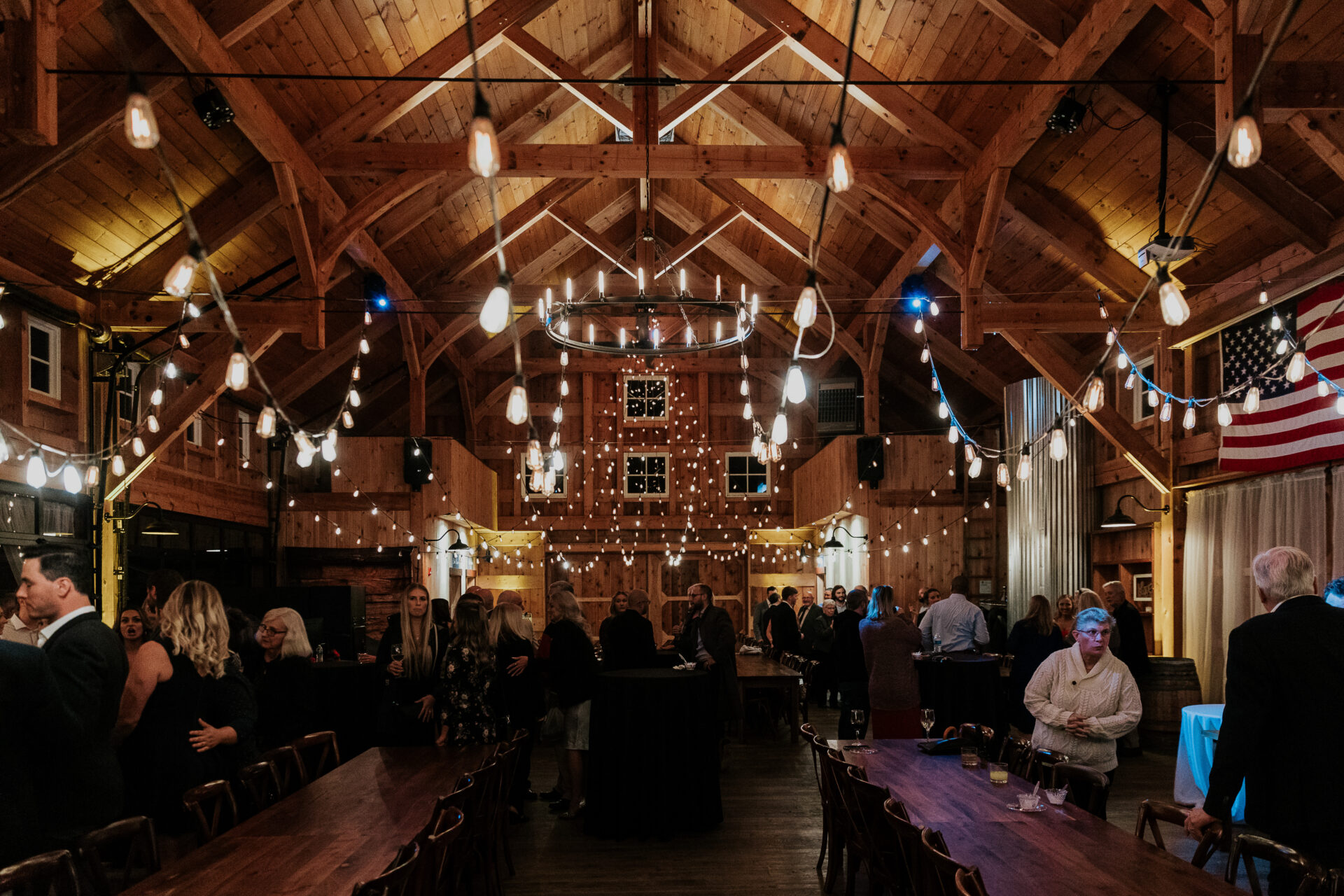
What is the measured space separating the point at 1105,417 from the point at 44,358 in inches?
381

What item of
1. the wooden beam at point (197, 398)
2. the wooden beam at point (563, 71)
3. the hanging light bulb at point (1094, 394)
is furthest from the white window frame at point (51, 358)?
the hanging light bulb at point (1094, 394)

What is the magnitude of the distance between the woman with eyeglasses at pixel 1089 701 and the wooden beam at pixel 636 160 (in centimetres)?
568

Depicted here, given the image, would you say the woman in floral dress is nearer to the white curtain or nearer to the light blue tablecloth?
the light blue tablecloth

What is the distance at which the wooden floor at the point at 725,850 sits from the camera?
5660mm

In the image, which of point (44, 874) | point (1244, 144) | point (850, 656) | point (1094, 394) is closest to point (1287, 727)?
point (1244, 144)

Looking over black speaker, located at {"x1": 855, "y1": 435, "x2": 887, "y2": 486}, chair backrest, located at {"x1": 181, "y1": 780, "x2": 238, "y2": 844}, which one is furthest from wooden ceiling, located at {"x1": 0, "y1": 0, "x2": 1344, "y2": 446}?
chair backrest, located at {"x1": 181, "y1": 780, "x2": 238, "y2": 844}

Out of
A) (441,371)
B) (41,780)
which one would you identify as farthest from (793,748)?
(441,371)

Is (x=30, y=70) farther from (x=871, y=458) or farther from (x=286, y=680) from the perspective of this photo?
(x=871, y=458)

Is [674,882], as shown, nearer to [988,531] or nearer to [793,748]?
[793,748]

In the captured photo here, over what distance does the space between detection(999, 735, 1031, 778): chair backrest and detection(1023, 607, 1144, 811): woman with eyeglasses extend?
0.09m

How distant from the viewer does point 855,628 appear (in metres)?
9.13

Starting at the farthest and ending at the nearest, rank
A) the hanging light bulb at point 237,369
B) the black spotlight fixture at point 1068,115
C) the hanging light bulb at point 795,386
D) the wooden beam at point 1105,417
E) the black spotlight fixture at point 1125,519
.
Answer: the black spotlight fixture at point 1125,519
the wooden beam at point 1105,417
the black spotlight fixture at point 1068,115
the hanging light bulb at point 795,386
the hanging light bulb at point 237,369

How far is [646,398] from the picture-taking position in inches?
752

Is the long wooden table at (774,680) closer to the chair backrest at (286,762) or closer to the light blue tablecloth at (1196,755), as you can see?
the light blue tablecloth at (1196,755)
